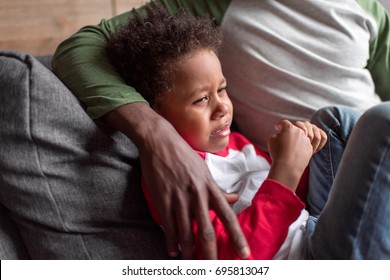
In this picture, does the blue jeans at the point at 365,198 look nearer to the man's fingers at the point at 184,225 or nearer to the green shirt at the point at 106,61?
the man's fingers at the point at 184,225

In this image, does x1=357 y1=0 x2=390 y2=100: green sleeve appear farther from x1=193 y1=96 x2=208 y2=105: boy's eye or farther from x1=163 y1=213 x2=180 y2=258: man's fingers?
x1=163 y1=213 x2=180 y2=258: man's fingers

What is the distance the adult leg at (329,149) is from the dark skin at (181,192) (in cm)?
36

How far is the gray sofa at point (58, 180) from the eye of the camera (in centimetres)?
89

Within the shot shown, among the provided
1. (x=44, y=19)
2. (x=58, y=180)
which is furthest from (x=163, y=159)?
(x=44, y=19)

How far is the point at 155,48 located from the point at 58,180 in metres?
0.34

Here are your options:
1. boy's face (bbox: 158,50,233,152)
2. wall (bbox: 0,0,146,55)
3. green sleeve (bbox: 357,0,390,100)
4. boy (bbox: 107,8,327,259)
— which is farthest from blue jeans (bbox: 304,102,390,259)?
wall (bbox: 0,0,146,55)

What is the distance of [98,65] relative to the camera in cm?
104

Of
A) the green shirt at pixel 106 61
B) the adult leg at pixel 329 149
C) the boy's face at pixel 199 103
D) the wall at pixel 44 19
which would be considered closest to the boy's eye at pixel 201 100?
the boy's face at pixel 199 103

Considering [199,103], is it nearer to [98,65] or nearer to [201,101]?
[201,101]

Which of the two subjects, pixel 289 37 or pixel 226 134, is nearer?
pixel 226 134

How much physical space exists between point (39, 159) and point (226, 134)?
0.40 meters

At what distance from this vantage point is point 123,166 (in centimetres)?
96
